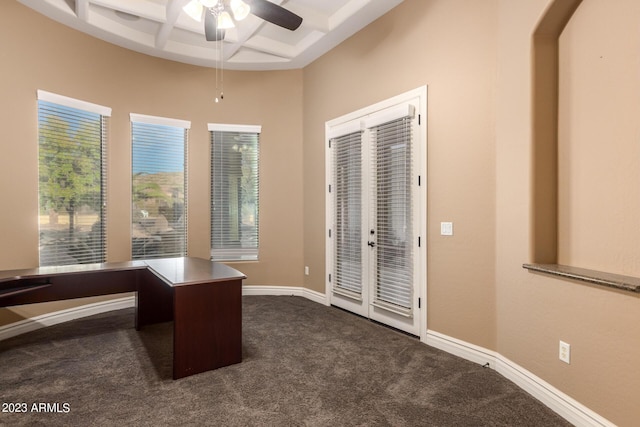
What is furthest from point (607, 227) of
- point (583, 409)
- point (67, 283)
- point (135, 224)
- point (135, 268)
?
point (135, 224)

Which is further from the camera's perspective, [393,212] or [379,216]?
[379,216]

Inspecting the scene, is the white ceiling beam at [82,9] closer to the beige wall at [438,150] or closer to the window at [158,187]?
the beige wall at [438,150]

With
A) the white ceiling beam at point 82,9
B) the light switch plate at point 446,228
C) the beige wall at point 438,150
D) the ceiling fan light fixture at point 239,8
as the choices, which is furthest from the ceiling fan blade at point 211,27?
the light switch plate at point 446,228

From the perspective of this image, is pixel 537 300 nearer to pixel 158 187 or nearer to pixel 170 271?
pixel 170 271

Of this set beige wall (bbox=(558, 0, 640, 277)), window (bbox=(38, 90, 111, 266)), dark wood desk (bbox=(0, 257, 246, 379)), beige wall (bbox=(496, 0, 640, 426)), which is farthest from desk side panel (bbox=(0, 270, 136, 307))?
beige wall (bbox=(558, 0, 640, 277))

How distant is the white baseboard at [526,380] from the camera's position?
1.96 metres

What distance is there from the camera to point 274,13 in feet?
9.11

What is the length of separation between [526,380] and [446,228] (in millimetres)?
1291

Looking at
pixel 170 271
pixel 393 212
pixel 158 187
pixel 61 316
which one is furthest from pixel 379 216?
pixel 61 316

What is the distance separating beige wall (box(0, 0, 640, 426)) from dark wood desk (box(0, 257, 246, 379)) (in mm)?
642

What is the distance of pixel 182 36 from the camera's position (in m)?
4.36

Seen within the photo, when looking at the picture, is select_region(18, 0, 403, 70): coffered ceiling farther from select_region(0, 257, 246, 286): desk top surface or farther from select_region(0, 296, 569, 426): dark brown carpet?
select_region(0, 296, 569, 426): dark brown carpet

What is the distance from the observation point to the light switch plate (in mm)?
3002

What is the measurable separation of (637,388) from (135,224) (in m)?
5.03
